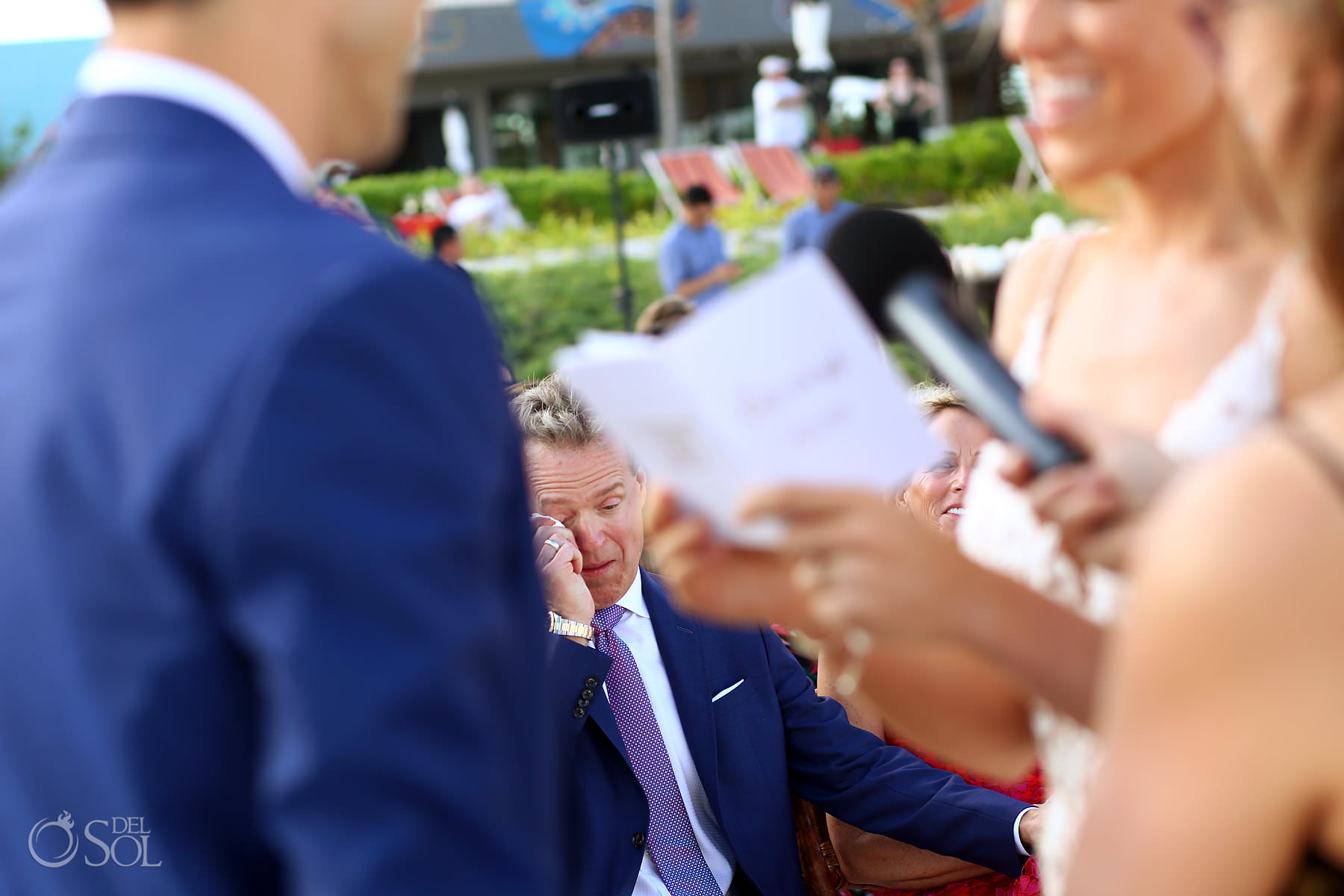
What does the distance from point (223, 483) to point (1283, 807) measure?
2.46ft

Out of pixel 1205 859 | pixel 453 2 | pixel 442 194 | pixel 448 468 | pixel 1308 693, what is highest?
pixel 448 468

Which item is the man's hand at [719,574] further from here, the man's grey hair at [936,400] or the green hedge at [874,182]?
the green hedge at [874,182]

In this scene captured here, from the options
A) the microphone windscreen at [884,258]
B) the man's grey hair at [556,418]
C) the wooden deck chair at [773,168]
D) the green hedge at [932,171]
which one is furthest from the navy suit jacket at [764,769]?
the wooden deck chair at [773,168]

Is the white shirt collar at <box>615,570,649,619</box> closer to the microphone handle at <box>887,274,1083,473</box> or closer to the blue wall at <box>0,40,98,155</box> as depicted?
the microphone handle at <box>887,274,1083,473</box>

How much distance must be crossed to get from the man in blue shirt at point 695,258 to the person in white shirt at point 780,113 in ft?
23.9

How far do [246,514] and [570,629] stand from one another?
4.88ft

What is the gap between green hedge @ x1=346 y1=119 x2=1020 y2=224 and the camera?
16.5 metres

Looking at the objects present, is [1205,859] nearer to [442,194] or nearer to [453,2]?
[442,194]

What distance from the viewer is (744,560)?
117cm

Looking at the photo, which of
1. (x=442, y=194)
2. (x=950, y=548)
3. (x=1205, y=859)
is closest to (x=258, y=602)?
(x=950, y=548)

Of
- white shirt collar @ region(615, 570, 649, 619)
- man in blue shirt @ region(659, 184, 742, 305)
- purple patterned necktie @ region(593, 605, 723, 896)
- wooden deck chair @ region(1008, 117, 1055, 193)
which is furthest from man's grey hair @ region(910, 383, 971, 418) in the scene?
wooden deck chair @ region(1008, 117, 1055, 193)

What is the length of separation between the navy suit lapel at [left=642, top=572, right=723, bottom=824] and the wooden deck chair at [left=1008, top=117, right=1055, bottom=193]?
13.2 metres

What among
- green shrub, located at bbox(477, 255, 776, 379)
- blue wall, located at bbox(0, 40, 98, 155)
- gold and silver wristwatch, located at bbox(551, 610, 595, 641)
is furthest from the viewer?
blue wall, located at bbox(0, 40, 98, 155)

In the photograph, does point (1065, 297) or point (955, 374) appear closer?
point (955, 374)
